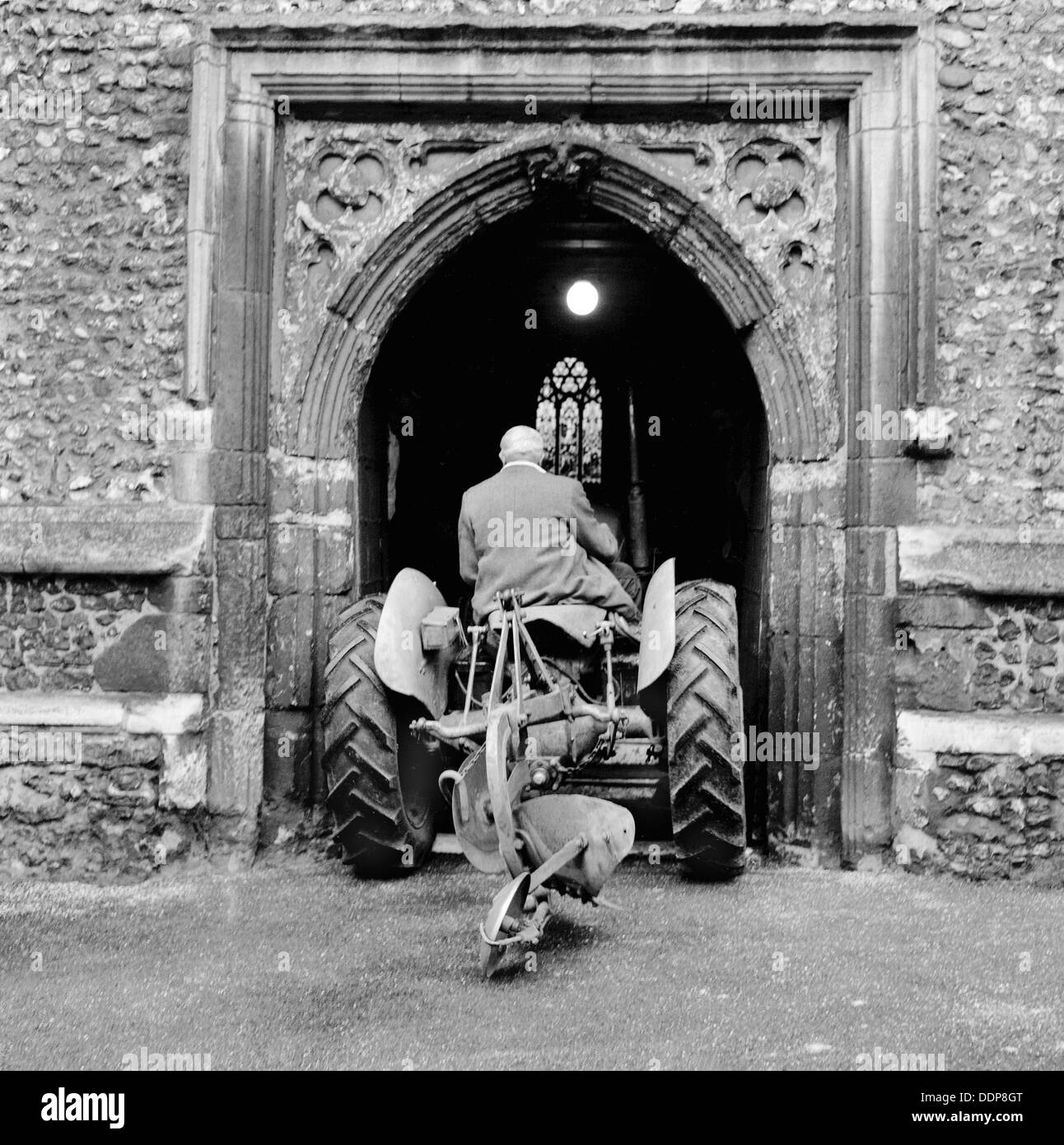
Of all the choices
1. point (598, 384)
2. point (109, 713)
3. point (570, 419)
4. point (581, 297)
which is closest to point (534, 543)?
point (109, 713)

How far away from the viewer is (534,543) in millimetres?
5074

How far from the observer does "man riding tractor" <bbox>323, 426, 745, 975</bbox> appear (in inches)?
166

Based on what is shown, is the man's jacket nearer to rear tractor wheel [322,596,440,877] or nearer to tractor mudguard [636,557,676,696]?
tractor mudguard [636,557,676,696]

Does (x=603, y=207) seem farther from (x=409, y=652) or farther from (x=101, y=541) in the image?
(x=101, y=541)

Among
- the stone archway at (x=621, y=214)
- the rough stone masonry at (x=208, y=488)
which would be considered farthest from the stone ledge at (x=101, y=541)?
the stone archway at (x=621, y=214)

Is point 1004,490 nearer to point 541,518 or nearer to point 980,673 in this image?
point 980,673

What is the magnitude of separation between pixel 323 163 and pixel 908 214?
2.62m

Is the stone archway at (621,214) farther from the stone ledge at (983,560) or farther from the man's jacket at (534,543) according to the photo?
the man's jacket at (534,543)

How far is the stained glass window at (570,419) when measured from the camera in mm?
12078

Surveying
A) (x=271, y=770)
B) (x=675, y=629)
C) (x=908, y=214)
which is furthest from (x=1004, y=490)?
(x=271, y=770)

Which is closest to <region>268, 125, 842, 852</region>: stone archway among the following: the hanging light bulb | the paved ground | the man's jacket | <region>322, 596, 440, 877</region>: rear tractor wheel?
<region>322, 596, 440, 877</region>: rear tractor wheel

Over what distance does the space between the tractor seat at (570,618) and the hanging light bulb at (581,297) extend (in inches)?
197

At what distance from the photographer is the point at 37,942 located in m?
4.31

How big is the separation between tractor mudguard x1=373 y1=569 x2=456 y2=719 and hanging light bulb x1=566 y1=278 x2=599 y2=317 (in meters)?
4.81
